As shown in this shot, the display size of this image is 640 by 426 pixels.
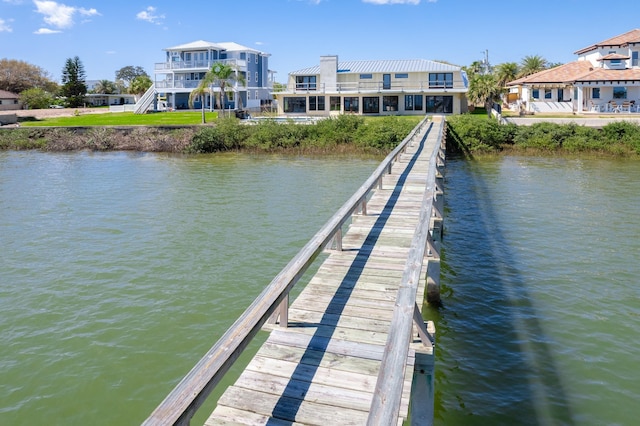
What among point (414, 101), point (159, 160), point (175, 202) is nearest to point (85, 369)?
point (175, 202)

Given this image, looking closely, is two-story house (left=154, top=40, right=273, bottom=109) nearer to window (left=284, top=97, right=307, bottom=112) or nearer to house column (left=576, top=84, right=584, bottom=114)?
window (left=284, top=97, right=307, bottom=112)

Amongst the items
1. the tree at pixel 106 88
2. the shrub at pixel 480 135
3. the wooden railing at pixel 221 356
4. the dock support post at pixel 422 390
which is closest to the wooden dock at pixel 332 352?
the dock support post at pixel 422 390

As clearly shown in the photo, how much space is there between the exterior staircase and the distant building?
24231mm

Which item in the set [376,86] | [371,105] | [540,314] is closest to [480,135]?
[376,86]

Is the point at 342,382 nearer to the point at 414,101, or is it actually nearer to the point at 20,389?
the point at 20,389

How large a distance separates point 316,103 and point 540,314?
47.3m

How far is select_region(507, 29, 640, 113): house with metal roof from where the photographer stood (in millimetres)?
45844

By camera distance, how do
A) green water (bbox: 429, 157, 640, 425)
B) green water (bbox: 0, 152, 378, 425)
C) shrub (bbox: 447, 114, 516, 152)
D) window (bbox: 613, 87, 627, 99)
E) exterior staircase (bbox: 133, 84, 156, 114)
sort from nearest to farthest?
green water (bbox: 429, 157, 640, 425), green water (bbox: 0, 152, 378, 425), shrub (bbox: 447, 114, 516, 152), window (bbox: 613, 87, 627, 99), exterior staircase (bbox: 133, 84, 156, 114)

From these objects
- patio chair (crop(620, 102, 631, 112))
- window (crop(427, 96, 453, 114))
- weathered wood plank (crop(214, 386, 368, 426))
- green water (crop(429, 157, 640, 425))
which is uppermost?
window (crop(427, 96, 453, 114))

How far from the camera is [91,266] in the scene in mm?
14617

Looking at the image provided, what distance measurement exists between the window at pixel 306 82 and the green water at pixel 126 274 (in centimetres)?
2822

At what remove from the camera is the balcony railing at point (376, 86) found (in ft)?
176

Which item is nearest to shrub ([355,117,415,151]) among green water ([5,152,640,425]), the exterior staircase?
green water ([5,152,640,425])

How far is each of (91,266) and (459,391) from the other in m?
9.98
